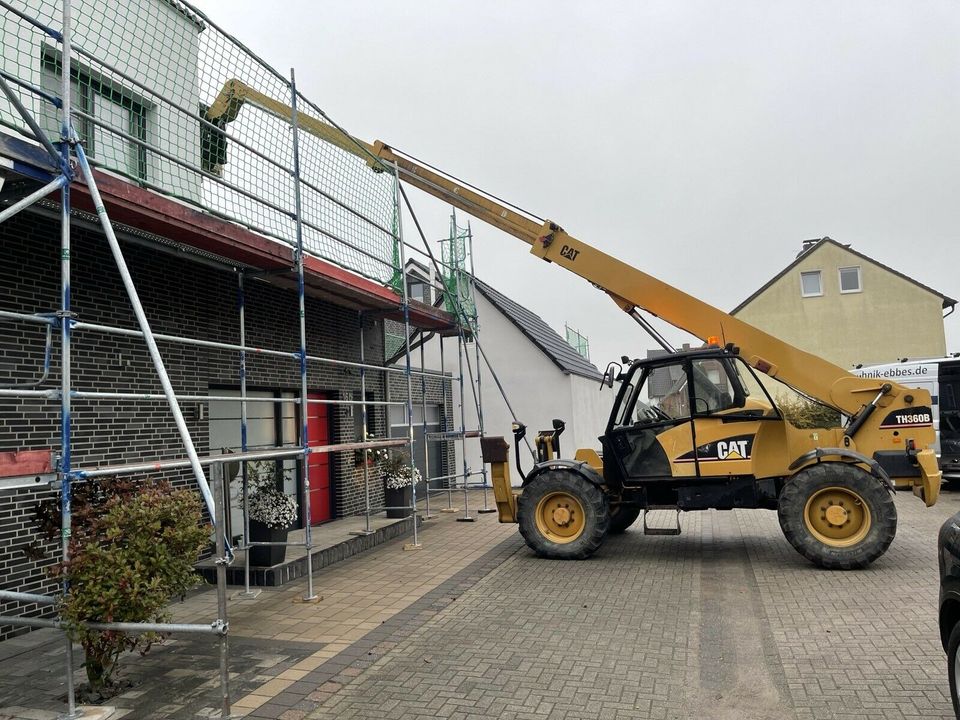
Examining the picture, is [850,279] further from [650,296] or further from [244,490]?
[244,490]

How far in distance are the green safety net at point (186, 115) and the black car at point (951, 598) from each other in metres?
5.40

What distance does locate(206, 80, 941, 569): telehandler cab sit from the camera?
726 centimetres

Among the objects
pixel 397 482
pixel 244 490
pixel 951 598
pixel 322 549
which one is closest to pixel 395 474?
pixel 397 482

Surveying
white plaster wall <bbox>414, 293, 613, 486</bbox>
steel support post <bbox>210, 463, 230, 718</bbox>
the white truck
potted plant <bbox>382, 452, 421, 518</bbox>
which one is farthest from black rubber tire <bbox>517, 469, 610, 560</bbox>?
the white truck

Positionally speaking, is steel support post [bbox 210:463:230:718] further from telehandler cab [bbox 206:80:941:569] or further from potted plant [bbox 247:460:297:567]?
telehandler cab [bbox 206:80:941:569]

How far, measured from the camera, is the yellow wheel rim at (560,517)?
8172mm

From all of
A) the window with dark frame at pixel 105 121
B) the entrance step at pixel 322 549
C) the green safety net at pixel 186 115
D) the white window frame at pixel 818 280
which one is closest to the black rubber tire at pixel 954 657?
the entrance step at pixel 322 549

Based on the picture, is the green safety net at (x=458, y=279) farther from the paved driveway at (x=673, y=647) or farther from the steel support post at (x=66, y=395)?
the steel support post at (x=66, y=395)

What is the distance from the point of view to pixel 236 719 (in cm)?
388

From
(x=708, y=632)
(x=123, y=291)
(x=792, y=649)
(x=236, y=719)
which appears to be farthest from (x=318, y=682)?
(x=123, y=291)

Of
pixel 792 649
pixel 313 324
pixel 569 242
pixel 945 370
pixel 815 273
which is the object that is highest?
pixel 815 273

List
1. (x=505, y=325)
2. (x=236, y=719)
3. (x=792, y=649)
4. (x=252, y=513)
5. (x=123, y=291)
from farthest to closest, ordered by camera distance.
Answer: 1. (x=505, y=325)
2. (x=252, y=513)
3. (x=123, y=291)
4. (x=792, y=649)
5. (x=236, y=719)

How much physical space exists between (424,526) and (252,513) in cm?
404

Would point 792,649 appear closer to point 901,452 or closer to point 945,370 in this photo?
point 901,452
